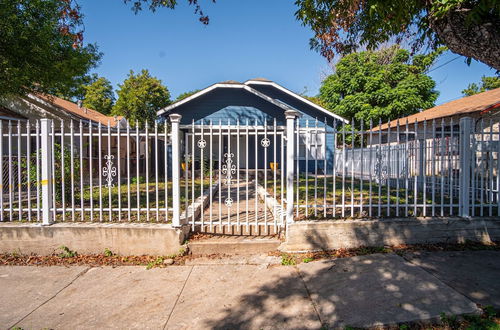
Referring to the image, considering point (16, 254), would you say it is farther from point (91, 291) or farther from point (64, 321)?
point (64, 321)

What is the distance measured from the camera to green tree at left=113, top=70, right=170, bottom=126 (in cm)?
1916

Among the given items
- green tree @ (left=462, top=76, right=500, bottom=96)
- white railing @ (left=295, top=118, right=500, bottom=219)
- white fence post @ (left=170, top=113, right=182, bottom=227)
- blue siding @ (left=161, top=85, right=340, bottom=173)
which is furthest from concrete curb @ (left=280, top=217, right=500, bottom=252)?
green tree @ (left=462, top=76, right=500, bottom=96)

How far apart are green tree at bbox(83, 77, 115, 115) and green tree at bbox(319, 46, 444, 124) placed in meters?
26.8

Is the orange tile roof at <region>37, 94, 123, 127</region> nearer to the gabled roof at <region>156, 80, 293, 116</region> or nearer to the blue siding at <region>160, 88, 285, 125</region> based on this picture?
the gabled roof at <region>156, 80, 293, 116</region>

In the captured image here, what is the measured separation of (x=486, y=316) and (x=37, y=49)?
8.97 m

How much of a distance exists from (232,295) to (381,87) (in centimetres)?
2350

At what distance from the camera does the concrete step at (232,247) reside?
15.3 feet

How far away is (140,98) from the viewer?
19391mm

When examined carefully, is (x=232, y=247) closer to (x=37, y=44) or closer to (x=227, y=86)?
(x=37, y=44)

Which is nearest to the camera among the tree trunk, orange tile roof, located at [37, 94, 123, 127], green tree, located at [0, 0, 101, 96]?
the tree trunk

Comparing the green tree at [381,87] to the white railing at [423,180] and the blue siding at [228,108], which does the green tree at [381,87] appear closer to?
the blue siding at [228,108]

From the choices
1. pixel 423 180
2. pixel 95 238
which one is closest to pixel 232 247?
pixel 95 238

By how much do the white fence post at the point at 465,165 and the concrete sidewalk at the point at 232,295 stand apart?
32.5 inches

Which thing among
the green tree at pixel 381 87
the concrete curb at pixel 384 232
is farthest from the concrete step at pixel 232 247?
the green tree at pixel 381 87
